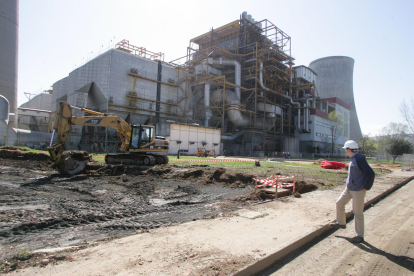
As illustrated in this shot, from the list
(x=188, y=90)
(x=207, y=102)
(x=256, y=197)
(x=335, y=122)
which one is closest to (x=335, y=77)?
(x=335, y=122)

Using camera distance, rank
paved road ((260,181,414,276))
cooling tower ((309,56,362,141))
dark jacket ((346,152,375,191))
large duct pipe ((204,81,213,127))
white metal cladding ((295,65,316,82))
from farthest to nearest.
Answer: cooling tower ((309,56,362,141)), white metal cladding ((295,65,316,82)), large duct pipe ((204,81,213,127)), dark jacket ((346,152,375,191)), paved road ((260,181,414,276))

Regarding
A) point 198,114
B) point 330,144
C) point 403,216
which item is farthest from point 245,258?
point 330,144

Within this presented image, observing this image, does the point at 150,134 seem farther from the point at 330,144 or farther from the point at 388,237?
the point at 330,144

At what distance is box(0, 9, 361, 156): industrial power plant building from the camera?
35781 millimetres

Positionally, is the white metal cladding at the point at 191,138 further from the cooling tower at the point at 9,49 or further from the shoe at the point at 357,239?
the shoe at the point at 357,239

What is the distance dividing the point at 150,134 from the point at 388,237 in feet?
44.6

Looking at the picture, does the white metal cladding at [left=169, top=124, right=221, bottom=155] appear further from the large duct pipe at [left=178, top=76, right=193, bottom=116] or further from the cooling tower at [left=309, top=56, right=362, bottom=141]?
the cooling tower at [left=309, top=56, right=362, bottom=141]

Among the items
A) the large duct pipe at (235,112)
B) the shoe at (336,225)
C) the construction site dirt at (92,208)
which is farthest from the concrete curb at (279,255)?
the large duct pipe at (235,112)

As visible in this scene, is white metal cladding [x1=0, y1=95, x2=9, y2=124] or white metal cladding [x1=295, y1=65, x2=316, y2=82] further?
white metal cladding [x1=295, y1=65, x2=316, y2=82]

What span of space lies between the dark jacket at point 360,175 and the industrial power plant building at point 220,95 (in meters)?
31.1

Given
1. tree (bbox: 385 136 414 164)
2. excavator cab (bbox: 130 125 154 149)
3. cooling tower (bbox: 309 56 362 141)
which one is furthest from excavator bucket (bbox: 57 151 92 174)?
cooling tower (bbox: 309 56 362 141)

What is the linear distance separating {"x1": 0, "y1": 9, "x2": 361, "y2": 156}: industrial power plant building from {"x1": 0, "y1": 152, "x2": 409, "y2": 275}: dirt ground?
27735 mm

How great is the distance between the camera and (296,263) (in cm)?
346

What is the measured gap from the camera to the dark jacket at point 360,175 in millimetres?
4285
